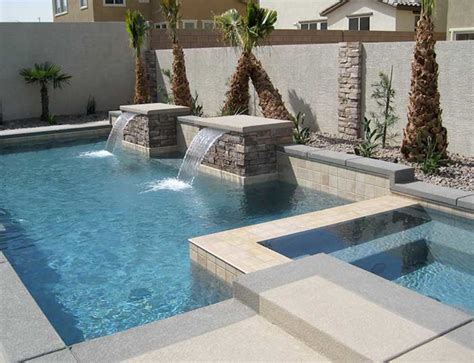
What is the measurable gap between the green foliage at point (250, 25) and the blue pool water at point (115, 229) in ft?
11.0

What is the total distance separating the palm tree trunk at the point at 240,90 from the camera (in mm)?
13094

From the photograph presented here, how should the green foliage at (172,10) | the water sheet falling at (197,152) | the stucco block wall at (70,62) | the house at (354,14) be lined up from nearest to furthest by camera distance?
the water sheet falling at (197,152)
the green foliage at (172,10)
the stucco block wall at (70,62)
the house at (354,14)

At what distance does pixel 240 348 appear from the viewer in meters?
3.67

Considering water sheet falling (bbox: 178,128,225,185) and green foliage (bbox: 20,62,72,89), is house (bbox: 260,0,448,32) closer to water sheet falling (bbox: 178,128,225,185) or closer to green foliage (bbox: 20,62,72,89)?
green foliage (bbox: 20,62,72,89)

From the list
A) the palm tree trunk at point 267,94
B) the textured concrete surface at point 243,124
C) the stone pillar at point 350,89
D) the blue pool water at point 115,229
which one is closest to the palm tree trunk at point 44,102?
the blue pool water at point 115,229

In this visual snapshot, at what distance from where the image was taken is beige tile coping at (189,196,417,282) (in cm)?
556

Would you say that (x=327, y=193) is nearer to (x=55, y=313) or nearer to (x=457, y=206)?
(x=457, y=206)

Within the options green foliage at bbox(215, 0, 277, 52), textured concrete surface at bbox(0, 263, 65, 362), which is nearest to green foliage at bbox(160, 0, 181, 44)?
green foliage at bbox(215, 0, 277, 52)

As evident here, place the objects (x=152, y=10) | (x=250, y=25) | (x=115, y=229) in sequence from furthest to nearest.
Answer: (x=152, y=10) < (x=250, y=25) < (x=115, y=229)

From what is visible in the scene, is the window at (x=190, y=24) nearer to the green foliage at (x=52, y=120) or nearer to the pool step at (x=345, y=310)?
the green foliage at (x=52, y=120)

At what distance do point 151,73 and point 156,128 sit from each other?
6753 mm

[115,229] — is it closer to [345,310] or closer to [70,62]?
[345,310]

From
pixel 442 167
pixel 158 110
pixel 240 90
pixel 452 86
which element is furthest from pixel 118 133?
pixel 442 167

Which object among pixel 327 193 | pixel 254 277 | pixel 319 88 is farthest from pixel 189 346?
pixel 319 88
